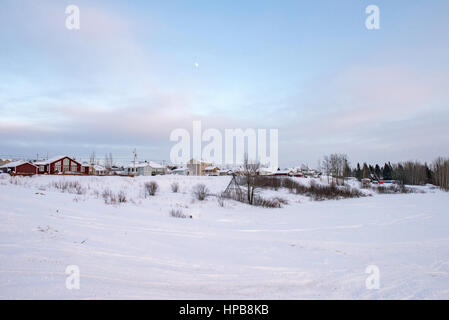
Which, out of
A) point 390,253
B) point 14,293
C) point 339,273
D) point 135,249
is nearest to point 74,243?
point 135,249

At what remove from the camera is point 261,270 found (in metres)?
4.75

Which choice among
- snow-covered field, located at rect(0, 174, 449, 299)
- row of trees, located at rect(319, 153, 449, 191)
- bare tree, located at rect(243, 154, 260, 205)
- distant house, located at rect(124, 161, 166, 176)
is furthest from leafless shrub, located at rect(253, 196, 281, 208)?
distant house, located at rect(124, 161, 166, 176)

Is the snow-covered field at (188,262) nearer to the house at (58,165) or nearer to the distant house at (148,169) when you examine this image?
the house at (58,165)

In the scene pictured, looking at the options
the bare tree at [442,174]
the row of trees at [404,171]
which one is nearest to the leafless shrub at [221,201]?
the row of trees at [404,171]

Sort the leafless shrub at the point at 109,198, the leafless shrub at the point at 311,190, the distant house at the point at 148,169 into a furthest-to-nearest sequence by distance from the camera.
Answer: the distant house at the point at 148,169, the leafless shrub at the point at 311,190, the leafless shrub at the point at 109,198

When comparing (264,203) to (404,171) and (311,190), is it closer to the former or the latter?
(311,190)

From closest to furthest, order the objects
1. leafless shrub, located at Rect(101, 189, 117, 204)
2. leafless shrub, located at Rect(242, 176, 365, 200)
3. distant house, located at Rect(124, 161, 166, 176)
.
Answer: leafless shrub, located at Rect(101, 189, 117, 204)
leafless shrub, located at Rect(242, 176, 365, 200)
distant house, located at Rect(124, 161, 166, 176)

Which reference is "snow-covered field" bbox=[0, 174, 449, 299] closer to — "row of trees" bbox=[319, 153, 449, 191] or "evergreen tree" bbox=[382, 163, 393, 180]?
"row of trees" bbox=[319, 153, 449, 191]

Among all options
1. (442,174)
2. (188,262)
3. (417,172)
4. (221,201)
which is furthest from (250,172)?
(417,172)

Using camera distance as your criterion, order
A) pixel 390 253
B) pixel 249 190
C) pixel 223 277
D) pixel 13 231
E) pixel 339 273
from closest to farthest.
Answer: pixel 223 277 < pixel 339 273 < pixel 13 231 < pixel 390 253 < pixel 249 190

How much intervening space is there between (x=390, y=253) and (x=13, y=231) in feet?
31.2

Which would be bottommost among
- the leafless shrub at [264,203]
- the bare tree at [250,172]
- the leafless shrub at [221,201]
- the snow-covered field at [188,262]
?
the leafless shrub at [264,203]
